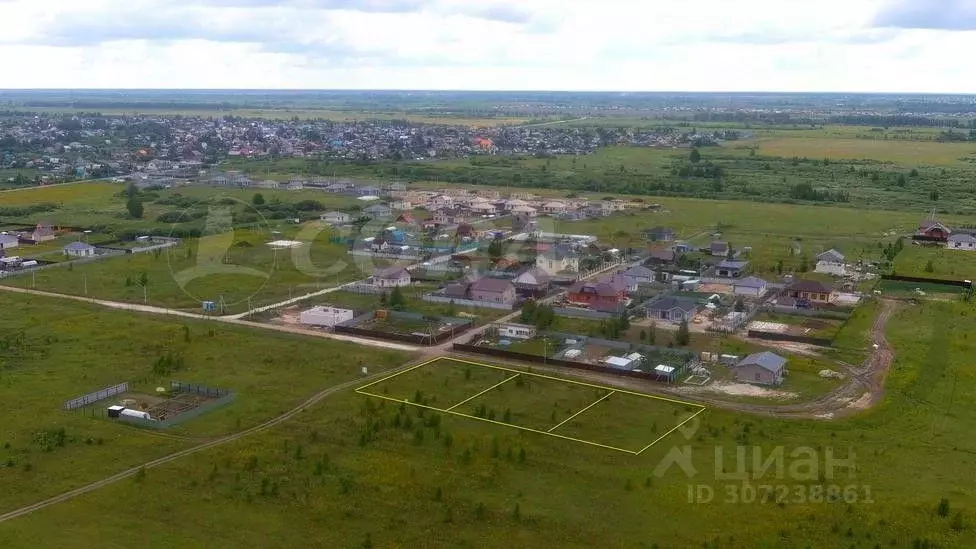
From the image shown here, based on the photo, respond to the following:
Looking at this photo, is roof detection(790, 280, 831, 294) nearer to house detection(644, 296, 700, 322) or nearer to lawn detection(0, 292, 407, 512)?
house detection(644, 296, 700, 322)

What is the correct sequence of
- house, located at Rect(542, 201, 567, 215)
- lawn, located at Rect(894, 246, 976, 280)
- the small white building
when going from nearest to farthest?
the small white building < lawn, located at Rect(894, 246, 976, 280) < house, located at Rect(542, 201, 567, 215)

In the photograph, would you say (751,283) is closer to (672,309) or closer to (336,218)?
(672,309)

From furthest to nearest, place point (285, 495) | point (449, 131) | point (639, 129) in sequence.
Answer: point (639, 129) < point (449, 131) < point (285, 495)

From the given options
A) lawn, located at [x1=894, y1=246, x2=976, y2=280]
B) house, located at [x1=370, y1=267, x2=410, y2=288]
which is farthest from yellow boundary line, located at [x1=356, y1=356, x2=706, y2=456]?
lawn, located at [x1=894, y1=246, x2=976, y2=280]

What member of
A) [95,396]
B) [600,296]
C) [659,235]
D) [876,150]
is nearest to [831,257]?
[659,235]

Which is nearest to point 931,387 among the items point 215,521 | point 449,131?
point 215,521

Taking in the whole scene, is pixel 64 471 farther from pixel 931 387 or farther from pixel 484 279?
pixel 931 387
